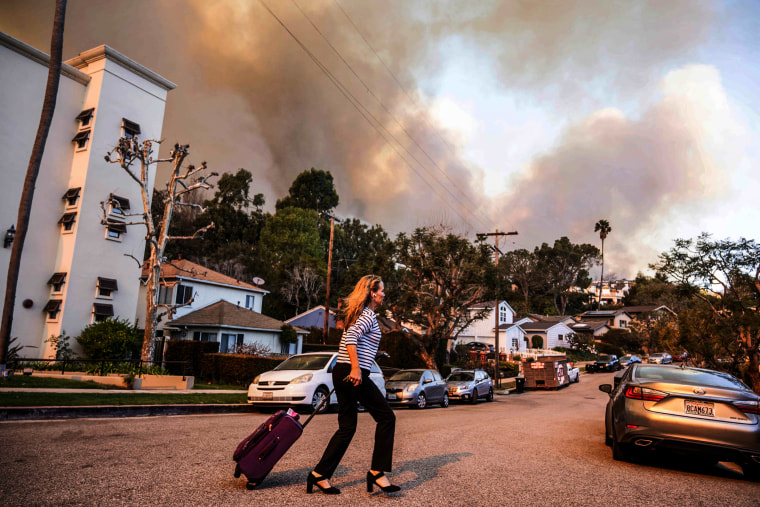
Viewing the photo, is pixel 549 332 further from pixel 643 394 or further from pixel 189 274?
pixel 643 394

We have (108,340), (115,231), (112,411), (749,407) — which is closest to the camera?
(749,407)

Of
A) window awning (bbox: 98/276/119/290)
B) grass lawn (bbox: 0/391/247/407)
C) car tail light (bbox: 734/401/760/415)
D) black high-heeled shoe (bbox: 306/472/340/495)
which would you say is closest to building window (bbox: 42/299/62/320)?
window awning (bbox: 98/276/119/290)

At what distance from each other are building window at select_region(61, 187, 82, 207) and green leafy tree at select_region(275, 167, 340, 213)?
4486cm

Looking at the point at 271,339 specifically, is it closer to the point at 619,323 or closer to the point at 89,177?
the point at 89,177

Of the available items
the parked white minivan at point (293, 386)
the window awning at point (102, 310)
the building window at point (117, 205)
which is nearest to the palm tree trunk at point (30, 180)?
the parked white minivan at point (293, 386)

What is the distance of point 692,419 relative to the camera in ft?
19.9

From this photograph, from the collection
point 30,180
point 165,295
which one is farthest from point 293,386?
point 165,295

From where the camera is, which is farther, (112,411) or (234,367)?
(234,367)

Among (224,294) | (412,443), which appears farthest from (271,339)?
(412,443)

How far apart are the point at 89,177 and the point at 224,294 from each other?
13.6 m

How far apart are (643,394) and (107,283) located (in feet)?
93.0

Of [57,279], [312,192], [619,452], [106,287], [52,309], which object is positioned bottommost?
[619,452]

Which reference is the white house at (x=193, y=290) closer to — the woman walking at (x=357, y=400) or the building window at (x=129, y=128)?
the building window at (x=129, y=128)

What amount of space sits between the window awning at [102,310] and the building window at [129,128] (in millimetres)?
9903
